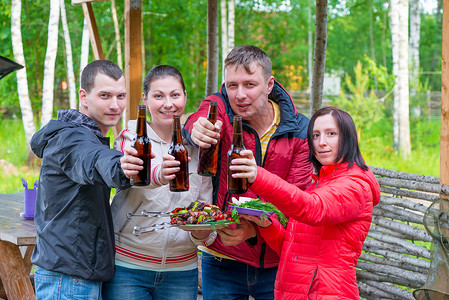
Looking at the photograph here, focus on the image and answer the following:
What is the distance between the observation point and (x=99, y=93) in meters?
2.52

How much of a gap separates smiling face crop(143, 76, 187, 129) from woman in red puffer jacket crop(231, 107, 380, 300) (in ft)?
2.08

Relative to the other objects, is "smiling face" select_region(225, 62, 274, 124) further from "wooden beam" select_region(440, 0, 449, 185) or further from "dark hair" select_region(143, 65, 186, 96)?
"wooden beam" select_region(440, 0, 449, 185)

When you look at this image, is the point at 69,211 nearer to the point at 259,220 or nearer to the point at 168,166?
the point at 168,166

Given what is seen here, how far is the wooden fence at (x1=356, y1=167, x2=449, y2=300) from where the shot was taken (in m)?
4.18

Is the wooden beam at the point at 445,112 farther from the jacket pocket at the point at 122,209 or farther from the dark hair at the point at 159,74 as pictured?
the jacket pocket at the point at 122,209

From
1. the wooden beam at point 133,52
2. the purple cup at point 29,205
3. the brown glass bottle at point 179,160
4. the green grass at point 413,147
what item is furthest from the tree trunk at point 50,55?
the brown glass bottle at point 179,160

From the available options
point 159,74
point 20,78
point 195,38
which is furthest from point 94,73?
point 195,38

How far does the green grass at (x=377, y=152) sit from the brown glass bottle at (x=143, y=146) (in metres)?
9.47

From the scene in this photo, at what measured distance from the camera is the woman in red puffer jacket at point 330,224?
226 cm

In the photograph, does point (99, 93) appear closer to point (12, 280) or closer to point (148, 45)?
point (12, 280)

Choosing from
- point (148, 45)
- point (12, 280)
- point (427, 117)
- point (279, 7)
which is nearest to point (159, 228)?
point (12, 280)

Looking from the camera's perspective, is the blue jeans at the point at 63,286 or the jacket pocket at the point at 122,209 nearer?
the blue jeans at the point at 63,286

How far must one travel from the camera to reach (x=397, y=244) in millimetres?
4461

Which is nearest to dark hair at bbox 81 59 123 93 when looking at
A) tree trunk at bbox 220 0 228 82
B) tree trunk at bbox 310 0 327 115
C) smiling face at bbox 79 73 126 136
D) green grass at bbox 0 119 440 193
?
smiling face at bbox 79 73 126 136
